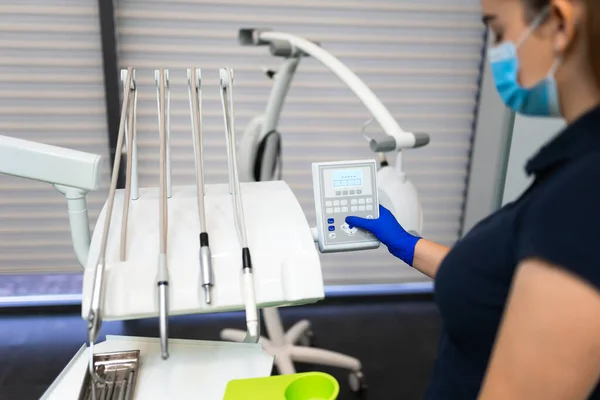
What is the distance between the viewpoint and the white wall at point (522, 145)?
221 centimetres

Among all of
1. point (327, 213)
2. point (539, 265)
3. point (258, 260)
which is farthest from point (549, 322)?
point (327, 213)

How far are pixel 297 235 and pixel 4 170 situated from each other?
540 millimetres

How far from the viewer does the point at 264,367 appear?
1006 millimetres

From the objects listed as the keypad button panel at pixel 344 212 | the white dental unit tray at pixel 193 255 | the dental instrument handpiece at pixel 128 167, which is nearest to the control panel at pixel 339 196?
the keypad button panel at pixel 344 212

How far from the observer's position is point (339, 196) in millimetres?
1157

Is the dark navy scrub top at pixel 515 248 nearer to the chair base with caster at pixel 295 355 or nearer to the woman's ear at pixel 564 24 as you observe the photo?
the woman's ear at pixel 564 24

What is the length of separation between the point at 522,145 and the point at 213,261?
6.23 feet

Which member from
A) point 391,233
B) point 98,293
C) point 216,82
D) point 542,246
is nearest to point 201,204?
point 98,293

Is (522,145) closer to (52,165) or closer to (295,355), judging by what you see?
(295,355)

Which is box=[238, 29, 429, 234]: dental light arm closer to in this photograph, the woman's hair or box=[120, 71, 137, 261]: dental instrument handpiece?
box=[120, 71, 137, 261]: dental instrument handpiece

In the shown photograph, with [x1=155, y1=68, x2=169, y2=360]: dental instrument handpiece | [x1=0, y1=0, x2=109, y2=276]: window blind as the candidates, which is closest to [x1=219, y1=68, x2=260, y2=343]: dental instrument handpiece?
[x1=155, y1=68, x2=169, y2=360]: dental instrument handpiece

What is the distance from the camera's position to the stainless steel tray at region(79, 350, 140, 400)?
2.96ft

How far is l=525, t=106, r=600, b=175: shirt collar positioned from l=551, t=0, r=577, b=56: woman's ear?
0.09 meters

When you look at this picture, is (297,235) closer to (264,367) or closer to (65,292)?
(264,367)
